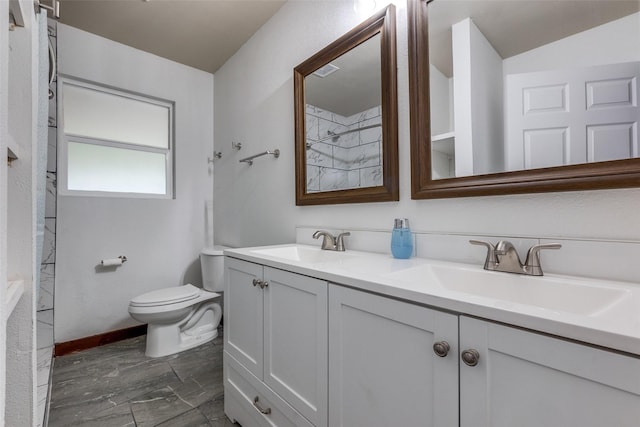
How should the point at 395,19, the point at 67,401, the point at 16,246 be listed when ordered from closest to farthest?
the point at 16,246 < the point at 395,19 < the point at 67,401

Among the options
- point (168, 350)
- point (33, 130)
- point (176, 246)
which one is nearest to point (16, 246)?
point (33, 130)

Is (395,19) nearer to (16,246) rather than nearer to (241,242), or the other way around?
(16,246)

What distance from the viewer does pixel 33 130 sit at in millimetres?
643

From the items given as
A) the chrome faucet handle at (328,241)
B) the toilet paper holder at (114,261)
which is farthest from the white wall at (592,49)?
the toilet paper holder at (114,261)

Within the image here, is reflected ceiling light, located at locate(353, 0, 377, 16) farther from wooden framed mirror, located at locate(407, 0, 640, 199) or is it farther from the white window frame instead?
the white window frame

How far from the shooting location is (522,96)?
0.94 metres

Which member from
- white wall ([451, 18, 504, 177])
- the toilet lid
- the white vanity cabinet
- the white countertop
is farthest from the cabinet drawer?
white wall ([451, 18, 504, 177])

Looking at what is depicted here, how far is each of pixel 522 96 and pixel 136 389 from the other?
2.34 meters

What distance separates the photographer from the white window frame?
6.89 ft

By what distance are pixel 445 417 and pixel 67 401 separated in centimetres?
196

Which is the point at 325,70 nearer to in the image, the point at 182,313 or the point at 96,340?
the point at 182,313

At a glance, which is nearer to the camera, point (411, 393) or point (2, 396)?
point (2, 396)

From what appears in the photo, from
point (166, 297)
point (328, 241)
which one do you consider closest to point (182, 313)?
point (166, 297)

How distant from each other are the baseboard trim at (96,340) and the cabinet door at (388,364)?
2.18m
